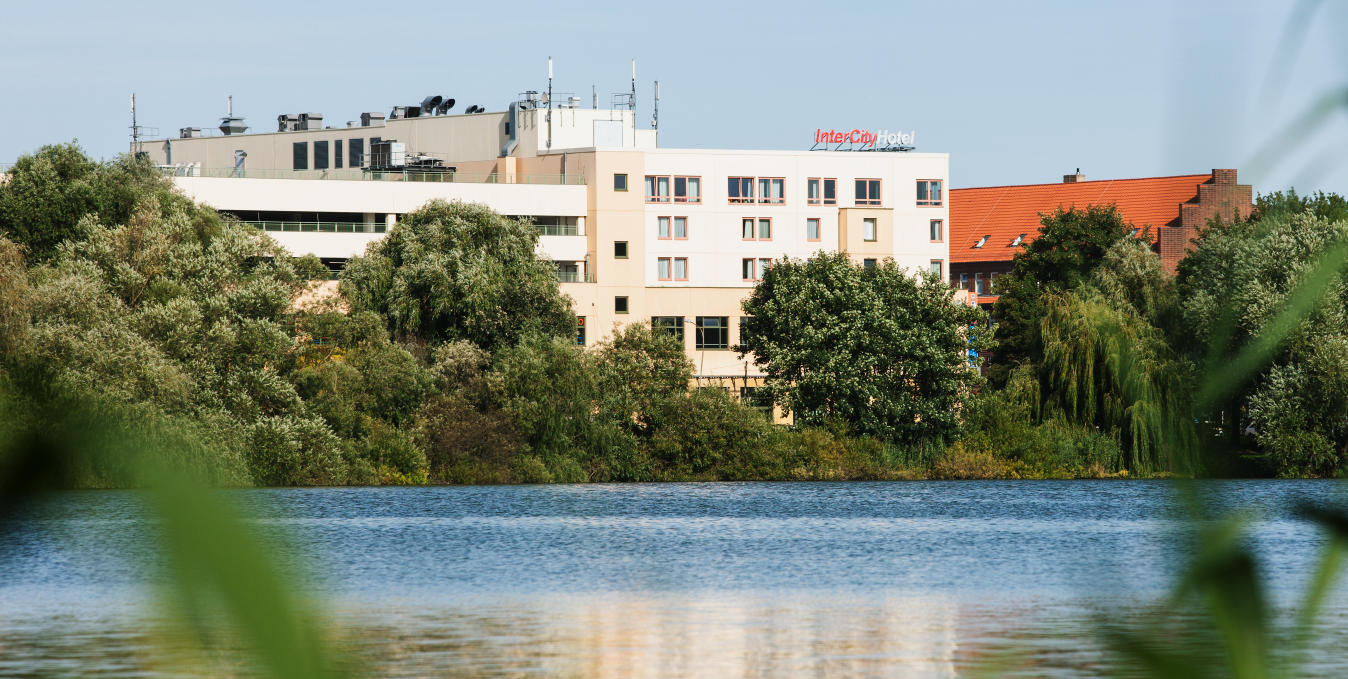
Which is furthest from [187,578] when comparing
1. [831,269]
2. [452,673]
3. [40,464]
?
[831,269]

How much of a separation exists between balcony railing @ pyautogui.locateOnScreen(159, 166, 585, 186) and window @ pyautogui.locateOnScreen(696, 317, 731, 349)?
11046 mm

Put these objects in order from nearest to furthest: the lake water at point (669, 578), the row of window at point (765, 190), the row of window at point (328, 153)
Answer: the lake water at point (669, 578)
the row of window at point (765, 190)
the row of window at point (328, 153)

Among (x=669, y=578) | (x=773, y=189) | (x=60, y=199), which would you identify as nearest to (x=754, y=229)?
(x=773, y=189)

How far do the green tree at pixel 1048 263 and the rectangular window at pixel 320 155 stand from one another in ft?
187

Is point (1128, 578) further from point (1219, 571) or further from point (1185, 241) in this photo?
point (1185, 241)

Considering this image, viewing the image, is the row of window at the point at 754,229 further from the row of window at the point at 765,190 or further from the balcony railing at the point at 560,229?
the balcony railing at the point at 560,229

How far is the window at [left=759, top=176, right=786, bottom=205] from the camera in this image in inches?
3856

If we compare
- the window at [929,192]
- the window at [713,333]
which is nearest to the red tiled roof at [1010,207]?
the window at [929,192]

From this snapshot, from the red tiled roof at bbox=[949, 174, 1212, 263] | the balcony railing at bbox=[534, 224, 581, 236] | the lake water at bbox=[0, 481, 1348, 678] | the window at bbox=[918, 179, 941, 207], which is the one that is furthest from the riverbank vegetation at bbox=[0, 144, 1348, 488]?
the red tiled roof at bbox=[949, 174, 1212, 263]

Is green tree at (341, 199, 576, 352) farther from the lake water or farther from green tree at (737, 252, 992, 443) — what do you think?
the lake water

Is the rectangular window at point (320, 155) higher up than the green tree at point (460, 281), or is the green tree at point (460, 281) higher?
the rectangular window at point (320, 155)

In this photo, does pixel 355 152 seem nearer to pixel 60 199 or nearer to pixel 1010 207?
pixel 1010 207

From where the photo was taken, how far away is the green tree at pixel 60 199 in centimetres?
6116

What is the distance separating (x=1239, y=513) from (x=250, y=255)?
5867cm
